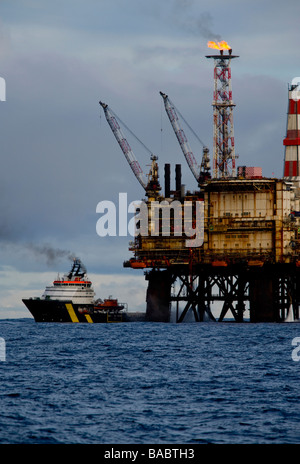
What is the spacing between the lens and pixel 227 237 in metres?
112

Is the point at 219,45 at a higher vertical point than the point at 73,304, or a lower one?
higher

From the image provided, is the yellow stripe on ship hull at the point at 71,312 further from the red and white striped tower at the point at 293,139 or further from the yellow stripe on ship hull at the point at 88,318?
the red and white striped tower at the point at 293,139

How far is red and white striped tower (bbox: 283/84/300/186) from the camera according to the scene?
395ft

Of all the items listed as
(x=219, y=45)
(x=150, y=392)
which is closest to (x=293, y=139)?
(x=219, y=45)

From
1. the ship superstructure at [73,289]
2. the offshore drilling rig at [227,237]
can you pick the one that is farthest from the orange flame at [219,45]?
the ship superstructure at [73,289]

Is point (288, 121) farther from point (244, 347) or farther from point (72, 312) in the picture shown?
point (244, 347)

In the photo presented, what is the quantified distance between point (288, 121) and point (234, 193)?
15.7m

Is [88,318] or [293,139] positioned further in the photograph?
[88,318]

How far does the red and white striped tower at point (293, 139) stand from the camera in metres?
120

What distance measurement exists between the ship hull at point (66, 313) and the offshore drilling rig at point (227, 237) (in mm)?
7715

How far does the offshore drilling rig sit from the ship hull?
771 centimetres

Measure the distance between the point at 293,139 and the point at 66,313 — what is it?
3695 cm

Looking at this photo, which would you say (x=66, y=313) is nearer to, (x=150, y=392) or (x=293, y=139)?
(x=293, y=139)

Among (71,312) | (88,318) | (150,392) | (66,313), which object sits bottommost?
(150,392)
